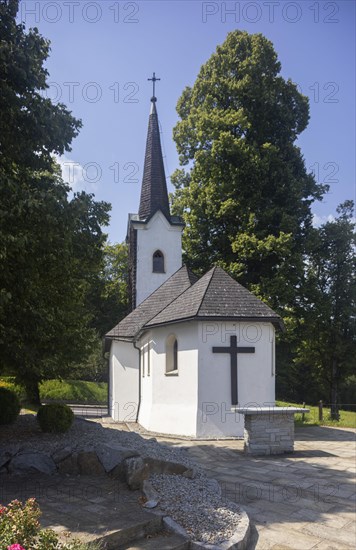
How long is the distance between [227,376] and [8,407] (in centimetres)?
681

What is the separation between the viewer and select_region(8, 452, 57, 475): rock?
7.32m

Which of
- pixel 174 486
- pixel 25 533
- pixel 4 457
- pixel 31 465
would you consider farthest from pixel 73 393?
pixel 25 533

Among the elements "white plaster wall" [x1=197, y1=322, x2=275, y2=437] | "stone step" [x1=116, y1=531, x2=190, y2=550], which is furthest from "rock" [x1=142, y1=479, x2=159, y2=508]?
"white plaster wall" [x1=197, y1=322, x2=275, y2=437]

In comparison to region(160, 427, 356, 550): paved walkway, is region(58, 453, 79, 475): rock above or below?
above

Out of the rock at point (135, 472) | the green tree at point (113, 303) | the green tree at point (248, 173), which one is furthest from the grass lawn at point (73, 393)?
the rock at point (135, 472)

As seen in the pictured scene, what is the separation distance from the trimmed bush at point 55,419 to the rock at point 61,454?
5.29 ft

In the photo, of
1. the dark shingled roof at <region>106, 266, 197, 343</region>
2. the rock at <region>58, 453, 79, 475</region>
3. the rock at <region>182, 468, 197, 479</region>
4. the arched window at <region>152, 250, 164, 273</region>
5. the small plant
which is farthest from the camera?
the arched window at <region>152, 250, 164, 273</region>

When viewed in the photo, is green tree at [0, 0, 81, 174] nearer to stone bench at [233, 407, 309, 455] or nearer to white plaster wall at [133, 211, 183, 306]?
stone bench at [233, 407, 309, 455]

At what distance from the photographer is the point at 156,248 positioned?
25.7 m

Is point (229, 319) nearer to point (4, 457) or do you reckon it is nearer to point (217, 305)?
point (217, 305)

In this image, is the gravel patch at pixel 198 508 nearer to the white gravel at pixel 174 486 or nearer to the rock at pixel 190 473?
the white gravel at pixel 174 486

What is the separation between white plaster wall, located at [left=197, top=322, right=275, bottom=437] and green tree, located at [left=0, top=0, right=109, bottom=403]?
18.9ft

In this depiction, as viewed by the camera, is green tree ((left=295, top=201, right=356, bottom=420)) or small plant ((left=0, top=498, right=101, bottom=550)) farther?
green tree ((left=295, top=201, right=356, bottom=420))

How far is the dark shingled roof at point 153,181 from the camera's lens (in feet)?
88.0
